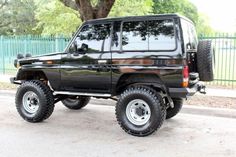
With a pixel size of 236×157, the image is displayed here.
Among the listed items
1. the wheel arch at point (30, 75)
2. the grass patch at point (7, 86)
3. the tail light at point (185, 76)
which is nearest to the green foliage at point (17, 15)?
the grass patch at point (7, 86)

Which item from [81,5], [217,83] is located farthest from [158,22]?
[217,83]

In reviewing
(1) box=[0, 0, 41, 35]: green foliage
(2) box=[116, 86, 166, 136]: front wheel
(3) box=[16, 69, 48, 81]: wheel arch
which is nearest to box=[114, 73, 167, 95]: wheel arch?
(2) box=[116, 86, 166, 136]: front wheel

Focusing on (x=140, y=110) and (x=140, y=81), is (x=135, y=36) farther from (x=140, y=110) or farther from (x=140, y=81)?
(x=140, y=110)

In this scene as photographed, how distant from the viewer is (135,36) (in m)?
6.80

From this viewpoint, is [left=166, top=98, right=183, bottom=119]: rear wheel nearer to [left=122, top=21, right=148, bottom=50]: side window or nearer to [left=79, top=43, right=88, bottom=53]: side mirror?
[left=122, top=21, right=148, bottom=50]: side window

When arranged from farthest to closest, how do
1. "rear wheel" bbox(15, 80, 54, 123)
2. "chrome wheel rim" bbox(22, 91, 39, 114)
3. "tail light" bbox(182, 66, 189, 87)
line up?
"chrome wheel rim" bbox(22, 91, 39, 114)
"rear wheel" bbox(15, 80, 54, 123)
"tail light" bbox(182, 66, 189, 87)

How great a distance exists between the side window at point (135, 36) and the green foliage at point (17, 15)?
119 ft

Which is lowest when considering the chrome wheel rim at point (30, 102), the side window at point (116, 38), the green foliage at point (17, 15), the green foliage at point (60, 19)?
the chrome wheel rim at point (30, 102)

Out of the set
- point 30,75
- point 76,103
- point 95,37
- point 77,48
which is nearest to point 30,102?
point 30,75

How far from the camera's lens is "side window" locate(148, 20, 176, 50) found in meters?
6.43

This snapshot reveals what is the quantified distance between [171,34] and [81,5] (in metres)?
5.32

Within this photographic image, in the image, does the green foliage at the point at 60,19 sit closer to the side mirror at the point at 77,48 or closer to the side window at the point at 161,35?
the side mirror at the point at 77,48

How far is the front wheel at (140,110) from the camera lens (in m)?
6.45

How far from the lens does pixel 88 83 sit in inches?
283
